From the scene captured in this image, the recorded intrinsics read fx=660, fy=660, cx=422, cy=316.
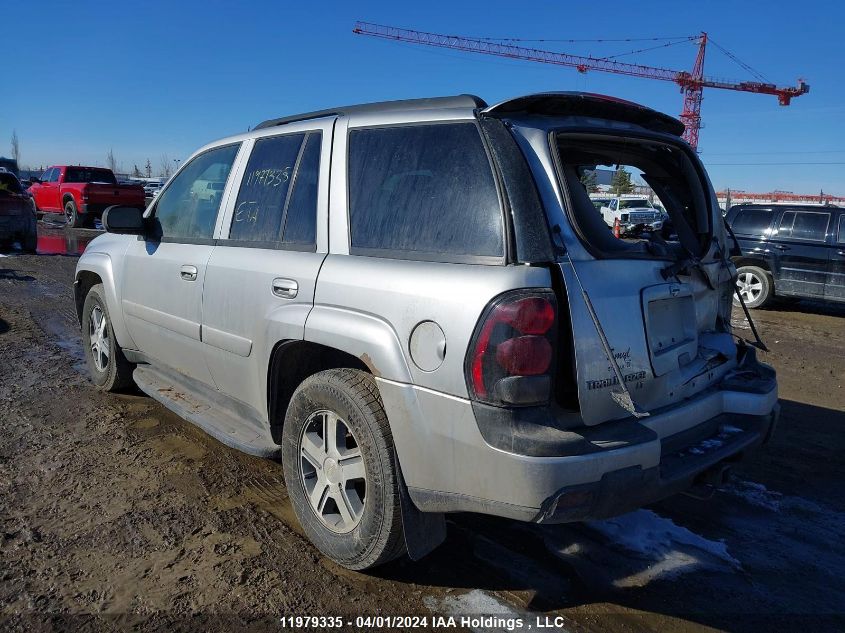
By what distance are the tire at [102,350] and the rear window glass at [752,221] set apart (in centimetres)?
1031

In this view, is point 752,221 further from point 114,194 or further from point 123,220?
point 114,194

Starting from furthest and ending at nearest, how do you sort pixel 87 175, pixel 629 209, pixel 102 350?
pixel 629 209 < pixel 87 175 < pixel 102 350

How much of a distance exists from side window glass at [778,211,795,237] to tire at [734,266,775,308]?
27.5 inches

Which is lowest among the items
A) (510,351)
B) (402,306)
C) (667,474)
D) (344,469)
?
(344,469)

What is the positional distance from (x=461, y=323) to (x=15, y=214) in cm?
1430

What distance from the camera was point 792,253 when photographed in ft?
35.4

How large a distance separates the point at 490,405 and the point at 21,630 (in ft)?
6.61

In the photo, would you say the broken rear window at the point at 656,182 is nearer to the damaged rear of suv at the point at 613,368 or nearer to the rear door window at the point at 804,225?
the damaged rear of suv at the point at 613,368

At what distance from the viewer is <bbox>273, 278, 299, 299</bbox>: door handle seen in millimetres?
3132

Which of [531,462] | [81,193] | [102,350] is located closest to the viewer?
[531,462]

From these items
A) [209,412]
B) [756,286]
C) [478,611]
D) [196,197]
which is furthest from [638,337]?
[756,286]

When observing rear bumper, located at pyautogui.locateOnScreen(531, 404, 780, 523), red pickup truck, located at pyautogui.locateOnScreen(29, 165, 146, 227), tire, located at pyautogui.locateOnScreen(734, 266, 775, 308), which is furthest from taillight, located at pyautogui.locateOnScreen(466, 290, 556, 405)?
red pickup truck, located at pyautogui.locateOnScreen(29, 165, 146, 227)

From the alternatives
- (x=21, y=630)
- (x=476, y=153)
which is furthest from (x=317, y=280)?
(x=21, y=630)

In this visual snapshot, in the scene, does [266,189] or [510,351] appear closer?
[510,351]
